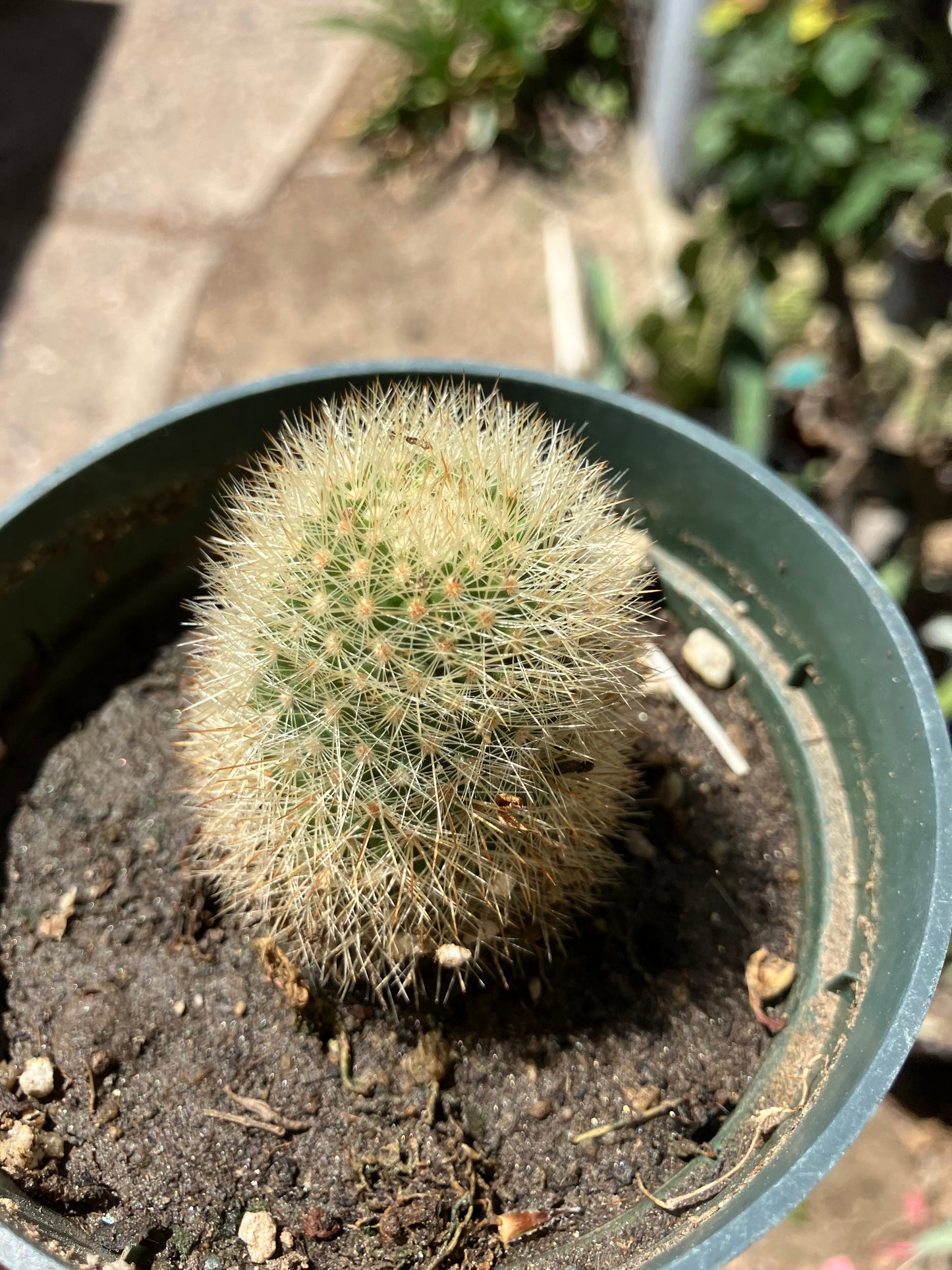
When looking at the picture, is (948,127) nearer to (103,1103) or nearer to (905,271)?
(905,271)

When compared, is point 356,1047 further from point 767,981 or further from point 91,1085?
point 767,981

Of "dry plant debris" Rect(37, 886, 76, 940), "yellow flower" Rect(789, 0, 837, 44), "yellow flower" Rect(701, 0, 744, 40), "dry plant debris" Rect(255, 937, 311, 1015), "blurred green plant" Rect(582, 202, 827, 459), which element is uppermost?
"yellow flower" Rect(701, 0, 744, 40)

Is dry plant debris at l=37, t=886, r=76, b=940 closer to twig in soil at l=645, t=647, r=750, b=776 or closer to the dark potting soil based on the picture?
the dark potting soil

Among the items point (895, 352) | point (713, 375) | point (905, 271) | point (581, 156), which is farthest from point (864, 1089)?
point (581, 156)

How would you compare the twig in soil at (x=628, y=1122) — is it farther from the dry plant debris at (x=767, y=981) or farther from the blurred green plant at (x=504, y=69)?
the blurred green plant at (x=504, y=69)

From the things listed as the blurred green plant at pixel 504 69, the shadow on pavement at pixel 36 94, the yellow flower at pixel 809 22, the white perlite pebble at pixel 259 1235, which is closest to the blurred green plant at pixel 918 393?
the yellow flower at pixel 809 22

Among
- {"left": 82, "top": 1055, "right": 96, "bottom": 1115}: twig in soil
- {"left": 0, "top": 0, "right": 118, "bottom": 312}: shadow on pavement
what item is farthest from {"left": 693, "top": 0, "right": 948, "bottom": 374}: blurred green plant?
{"left": 0, "top": 0, "right": 118, "bottom": 312}: shadow on pavement
